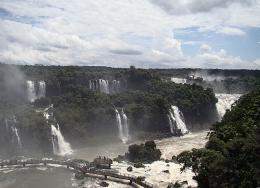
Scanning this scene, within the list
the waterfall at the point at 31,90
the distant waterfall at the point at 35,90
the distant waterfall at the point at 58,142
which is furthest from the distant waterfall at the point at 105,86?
the distant waterfall at the point at 58,142

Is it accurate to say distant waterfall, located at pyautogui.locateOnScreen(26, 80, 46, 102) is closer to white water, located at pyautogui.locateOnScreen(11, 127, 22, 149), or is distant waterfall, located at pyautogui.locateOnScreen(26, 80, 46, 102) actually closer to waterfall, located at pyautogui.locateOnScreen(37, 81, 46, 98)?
waterfall, located at pyautogui.locateOnScreen(37, 81, 46, 98)

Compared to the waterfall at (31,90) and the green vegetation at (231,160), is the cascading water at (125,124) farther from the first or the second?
the green vegetation at (231,160)

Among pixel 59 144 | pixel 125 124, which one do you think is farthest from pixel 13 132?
pixel 125 124

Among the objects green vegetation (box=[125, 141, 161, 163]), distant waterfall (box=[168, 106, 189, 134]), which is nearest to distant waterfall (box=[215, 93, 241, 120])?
distant waterfall (box=[168, 106, 189, 134])

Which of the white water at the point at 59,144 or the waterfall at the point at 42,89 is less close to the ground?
the waterfall at the point at 42,89

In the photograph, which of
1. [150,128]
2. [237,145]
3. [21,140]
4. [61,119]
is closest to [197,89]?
[150,128]

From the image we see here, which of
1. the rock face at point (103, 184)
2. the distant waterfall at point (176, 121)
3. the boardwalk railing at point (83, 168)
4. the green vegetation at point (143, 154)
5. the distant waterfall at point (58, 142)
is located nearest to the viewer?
the rock face at point (103, 184)

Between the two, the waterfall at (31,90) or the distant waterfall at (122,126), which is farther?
the waterfall at (31,90)
